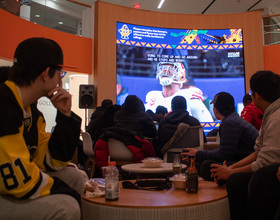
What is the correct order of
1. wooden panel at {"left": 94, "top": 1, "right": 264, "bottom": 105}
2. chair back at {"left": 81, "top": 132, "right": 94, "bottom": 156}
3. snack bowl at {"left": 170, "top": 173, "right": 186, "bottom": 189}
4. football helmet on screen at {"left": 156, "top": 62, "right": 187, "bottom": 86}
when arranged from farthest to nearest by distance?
football helmet on screen at {"left": 156, "top": 62, "right": 187, "bottom": 86}, wooden panel at {"left": 94, "top": 1, "right": 264, "bottom": 105}, chair back at {"left": 81, "top": 132, "right": 94, "bottom": 156}, snack bowl at {"left": 170, "top": 173, "right": 186, "bottom": 189}

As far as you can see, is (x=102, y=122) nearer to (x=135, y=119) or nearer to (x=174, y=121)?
(x=135, y=119)

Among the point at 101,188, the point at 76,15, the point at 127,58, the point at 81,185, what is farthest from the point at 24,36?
the point at 81,185

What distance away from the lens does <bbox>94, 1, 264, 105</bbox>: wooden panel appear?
6.87 metres

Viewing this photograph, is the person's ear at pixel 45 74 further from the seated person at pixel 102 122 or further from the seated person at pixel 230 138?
the seated person at pixel 102 122

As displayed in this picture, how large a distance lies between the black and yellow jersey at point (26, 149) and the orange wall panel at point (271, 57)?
7.50 m

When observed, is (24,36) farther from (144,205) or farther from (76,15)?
(144,205)

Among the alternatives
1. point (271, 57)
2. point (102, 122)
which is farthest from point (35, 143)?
point (271, 57)

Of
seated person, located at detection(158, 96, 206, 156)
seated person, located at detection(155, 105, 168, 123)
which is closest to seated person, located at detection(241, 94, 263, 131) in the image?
seated person, located at detection(158, 96, 206, 156)

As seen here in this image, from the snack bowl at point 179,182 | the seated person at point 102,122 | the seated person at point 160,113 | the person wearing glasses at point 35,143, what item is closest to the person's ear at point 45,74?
the person wearing glasses at point 35,143

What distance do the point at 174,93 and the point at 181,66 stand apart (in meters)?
0.75

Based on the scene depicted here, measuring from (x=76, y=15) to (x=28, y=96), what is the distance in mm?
6375

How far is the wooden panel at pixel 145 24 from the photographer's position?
6.87 meters

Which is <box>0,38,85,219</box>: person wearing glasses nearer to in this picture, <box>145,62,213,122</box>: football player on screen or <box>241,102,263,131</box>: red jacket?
<box>241,102,263,131</box>: red jacket

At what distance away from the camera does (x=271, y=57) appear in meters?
7.75
